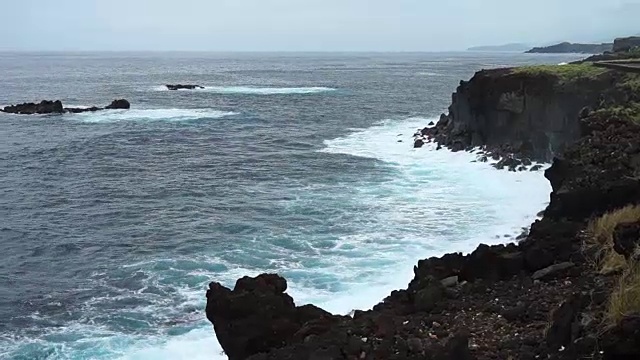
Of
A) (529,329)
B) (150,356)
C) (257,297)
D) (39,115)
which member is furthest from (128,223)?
(39,115)

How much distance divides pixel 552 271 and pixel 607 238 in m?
1.42

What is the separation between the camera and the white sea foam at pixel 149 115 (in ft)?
204

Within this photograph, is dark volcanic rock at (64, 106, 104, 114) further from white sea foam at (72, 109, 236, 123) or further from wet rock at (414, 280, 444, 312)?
wet rock at (414, 280, 444, 312)

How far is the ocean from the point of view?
17172 mm

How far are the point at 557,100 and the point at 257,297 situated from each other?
89.8 feet

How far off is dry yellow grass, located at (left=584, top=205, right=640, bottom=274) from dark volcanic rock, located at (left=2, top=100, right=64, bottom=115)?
62880 millimetres

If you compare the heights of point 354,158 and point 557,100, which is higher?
point 557,100

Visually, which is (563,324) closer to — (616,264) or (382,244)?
(616,264)

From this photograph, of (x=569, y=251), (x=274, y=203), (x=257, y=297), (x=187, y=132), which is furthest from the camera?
(x=187, y=132)

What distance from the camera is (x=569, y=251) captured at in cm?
1371

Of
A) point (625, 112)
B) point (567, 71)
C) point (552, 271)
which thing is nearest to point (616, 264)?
point (552, 271)

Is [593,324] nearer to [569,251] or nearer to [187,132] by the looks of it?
[569,251]

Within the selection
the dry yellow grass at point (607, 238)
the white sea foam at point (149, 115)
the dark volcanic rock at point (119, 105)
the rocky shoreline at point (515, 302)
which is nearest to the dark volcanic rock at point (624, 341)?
the rocky shoreline at point (515, 302)

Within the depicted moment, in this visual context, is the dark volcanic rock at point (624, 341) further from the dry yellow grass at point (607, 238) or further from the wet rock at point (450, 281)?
the wet rock at point (450, 281)
